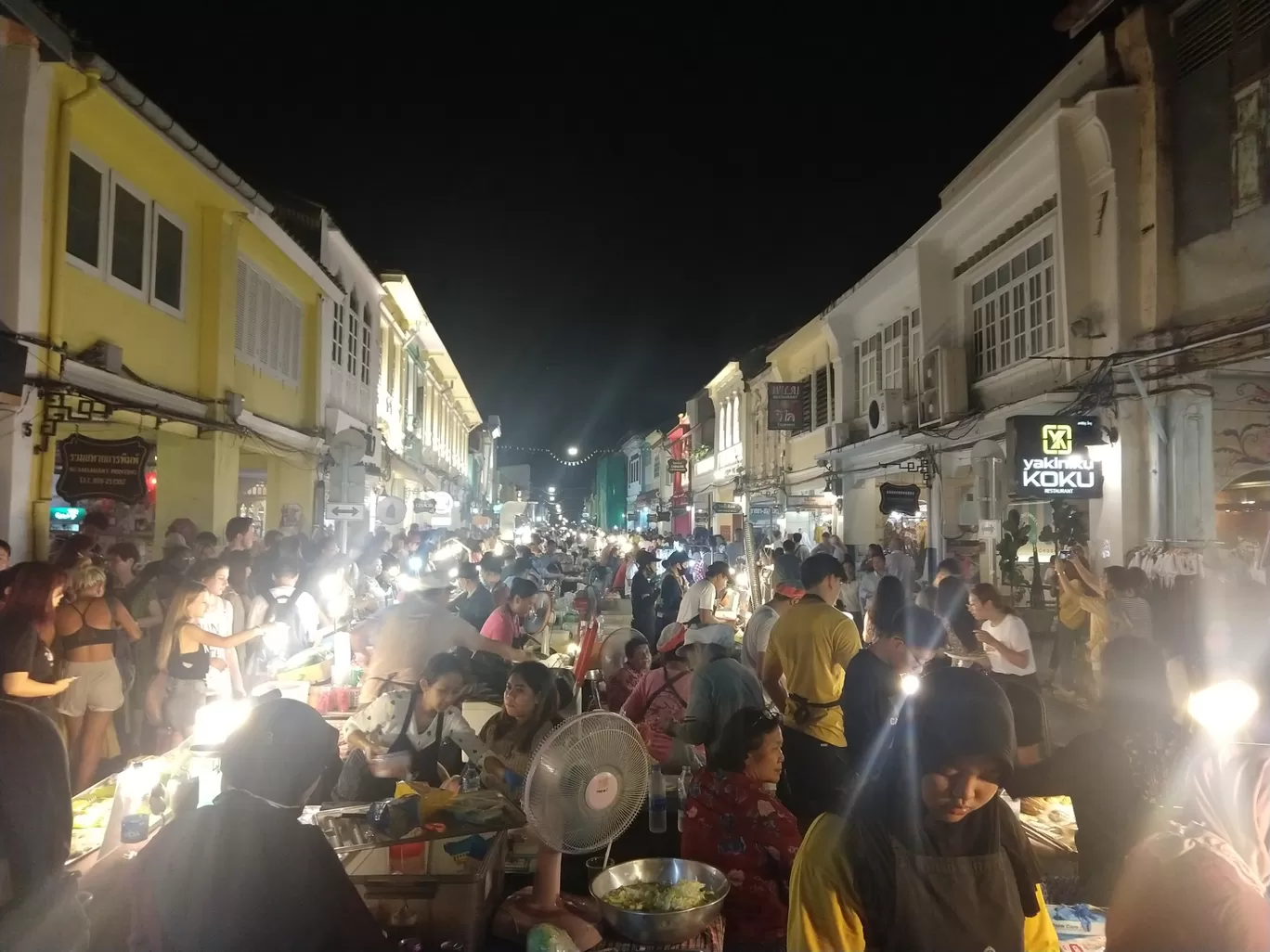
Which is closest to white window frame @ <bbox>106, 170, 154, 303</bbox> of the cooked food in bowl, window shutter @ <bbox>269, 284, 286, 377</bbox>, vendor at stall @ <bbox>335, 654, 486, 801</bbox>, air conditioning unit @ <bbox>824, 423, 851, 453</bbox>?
window shutter @ <bbox>269, 284, 286, 377</bbox>

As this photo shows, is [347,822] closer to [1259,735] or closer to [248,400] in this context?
[1259,735]

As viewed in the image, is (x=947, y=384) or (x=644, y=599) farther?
(x=947, y=384)

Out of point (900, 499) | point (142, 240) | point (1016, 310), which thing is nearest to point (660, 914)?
point (142, 240)

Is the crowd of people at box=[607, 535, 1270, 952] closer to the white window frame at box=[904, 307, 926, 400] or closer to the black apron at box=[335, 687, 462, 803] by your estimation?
the black apron at box=[335, 687, 462, 803]

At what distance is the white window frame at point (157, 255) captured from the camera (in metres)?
10.4

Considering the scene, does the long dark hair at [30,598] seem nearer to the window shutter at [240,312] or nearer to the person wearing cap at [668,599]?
the window shutter at [240,312]

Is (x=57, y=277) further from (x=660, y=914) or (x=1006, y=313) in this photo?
(x=1006, y=313)

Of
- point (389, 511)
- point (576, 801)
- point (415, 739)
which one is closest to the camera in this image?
point (576, 801)

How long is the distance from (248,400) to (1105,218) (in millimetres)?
13435

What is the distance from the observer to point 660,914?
11.7ft

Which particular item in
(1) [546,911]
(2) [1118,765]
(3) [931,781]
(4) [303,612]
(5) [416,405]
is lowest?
(1) [546,911]

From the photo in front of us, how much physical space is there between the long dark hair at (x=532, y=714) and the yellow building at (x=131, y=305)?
18.8 ft

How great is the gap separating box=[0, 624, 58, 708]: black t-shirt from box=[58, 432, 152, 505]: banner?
291 cm

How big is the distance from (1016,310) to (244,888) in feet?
46.1
